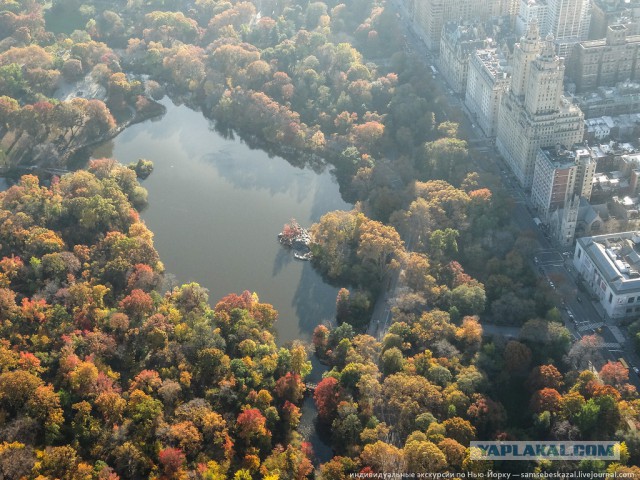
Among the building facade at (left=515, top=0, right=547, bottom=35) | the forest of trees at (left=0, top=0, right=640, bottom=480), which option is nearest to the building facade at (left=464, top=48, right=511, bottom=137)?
the forest of trees at (left=0, top=0, right=640, bottom=480)

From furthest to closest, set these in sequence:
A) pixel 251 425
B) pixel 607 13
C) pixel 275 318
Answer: pixel 607 13 → pixel 275 318 → pixel 251 425

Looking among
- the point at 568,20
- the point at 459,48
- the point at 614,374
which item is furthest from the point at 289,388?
the point at 568,20

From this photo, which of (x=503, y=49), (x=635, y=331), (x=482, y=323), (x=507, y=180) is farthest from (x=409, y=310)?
(x=503, y=49)

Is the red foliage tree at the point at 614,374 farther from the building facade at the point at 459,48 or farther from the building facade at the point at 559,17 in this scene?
the building facade at the point at 559,17

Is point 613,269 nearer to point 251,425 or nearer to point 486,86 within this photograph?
point 486,86

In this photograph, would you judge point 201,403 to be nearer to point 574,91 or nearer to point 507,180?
point 507,180

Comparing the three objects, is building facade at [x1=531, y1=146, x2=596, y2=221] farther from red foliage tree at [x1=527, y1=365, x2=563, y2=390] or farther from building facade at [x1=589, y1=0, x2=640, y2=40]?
building facade at [x1=589, y1=0, x2=640, y2=40]

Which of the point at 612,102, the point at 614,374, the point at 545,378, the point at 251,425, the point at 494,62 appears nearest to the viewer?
the point at 251,425
